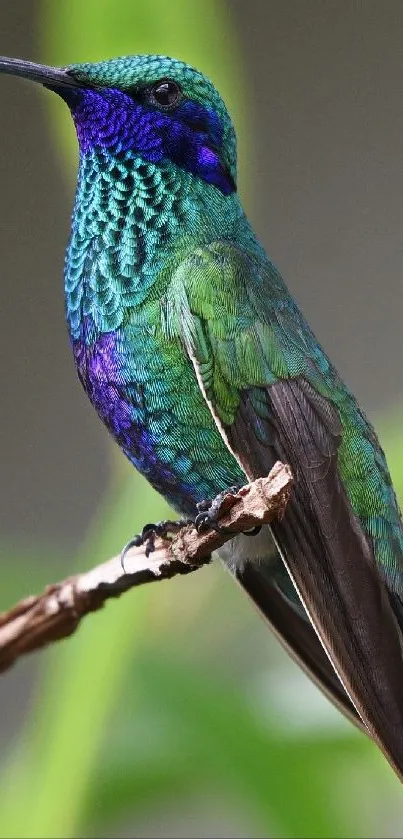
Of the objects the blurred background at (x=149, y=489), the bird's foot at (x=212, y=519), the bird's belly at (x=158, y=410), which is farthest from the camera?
the blurred background at (x=149, y=489)

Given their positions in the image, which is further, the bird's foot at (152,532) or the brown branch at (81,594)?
the bird's foot at (152,532)

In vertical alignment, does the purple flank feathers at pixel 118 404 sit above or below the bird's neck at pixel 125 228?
below

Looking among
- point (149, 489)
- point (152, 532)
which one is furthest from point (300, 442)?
point (149, 489)

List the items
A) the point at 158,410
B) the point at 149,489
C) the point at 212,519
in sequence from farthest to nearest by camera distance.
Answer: the point at 149,489 < the point at 158,410 < the point at 212,519

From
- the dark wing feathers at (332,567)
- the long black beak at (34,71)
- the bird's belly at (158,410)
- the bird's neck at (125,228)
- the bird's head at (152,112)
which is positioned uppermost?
the long black beak at (34,71)

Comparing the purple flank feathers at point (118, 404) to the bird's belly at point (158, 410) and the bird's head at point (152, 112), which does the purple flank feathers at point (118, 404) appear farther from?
the bird's head at point (152, 112)

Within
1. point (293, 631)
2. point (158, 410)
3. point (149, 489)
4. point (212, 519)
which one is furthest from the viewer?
point (149, 489)

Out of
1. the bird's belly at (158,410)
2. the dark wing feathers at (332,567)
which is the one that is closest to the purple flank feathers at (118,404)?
the bird's belly at (158,410)

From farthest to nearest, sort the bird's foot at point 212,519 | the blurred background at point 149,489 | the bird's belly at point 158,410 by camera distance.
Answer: the blurred background at point 149,489 → the bird's belly at point 158,410 → the bird's foot at point 212,519

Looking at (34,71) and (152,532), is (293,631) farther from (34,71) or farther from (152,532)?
(34,71)
